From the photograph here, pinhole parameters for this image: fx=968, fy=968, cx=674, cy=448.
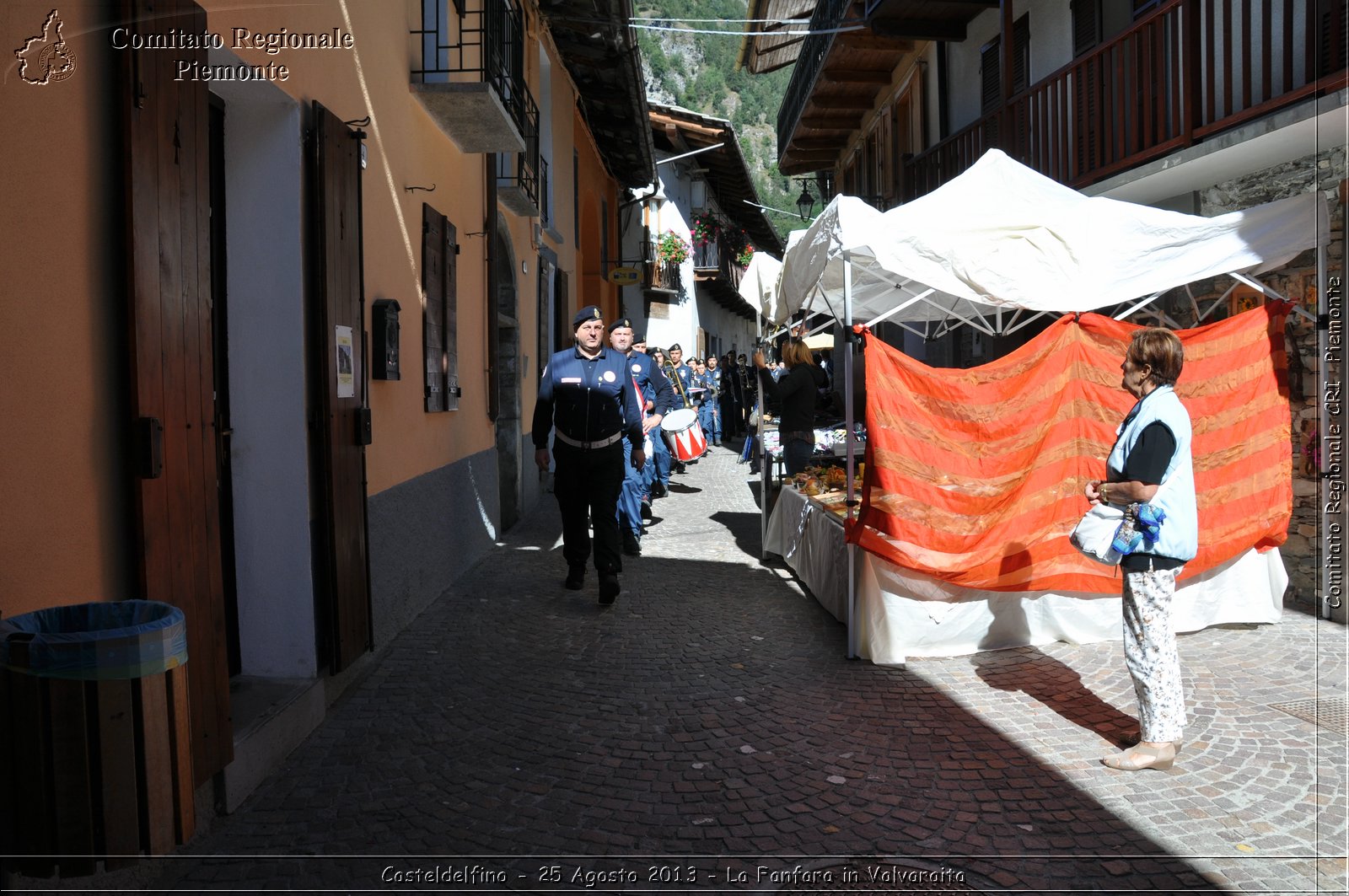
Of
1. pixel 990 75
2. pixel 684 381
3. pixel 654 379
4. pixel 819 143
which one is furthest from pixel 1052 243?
pixel 819 143

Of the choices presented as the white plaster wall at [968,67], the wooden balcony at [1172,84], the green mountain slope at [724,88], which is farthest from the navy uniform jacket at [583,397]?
the green mountain slope at [724,88]

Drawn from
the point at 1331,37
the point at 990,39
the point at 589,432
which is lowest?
the point at 589,432

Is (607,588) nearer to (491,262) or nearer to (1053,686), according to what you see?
(1053,686)

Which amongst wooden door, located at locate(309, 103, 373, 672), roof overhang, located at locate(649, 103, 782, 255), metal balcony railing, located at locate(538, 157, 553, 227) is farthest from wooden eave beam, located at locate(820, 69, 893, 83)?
wooden door, located at locate(309, 103, 373, 672)

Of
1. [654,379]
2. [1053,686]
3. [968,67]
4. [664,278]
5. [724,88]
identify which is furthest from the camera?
[724,88]

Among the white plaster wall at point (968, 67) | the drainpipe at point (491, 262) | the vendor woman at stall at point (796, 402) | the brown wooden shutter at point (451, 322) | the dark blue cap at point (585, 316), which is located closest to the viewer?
the dark blue cap at point (585, 316)

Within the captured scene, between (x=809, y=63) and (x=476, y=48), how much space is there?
1137cm

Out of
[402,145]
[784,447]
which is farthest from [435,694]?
[784,447]

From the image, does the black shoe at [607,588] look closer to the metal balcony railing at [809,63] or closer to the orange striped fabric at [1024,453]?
the orange striped fabric at [1024,453]

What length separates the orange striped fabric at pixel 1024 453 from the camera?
571 cm

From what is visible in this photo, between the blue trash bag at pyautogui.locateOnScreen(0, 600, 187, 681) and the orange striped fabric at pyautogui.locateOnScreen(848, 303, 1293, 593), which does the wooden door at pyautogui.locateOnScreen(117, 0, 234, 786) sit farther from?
the orange striped fabric at pyautogui.locateOnScreen(848, 303, 1293, 593)

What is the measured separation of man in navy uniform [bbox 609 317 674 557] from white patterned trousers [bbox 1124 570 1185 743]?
14.3ft

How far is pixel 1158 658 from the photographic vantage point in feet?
13.5

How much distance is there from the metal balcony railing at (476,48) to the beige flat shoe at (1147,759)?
19.2ft
